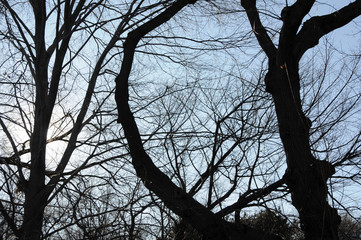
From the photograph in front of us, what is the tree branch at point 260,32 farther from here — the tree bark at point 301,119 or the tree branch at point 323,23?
the tree branch at point 323,23

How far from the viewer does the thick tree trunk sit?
2.80 metres

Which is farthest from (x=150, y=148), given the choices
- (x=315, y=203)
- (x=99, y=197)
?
(x=315, y=203)

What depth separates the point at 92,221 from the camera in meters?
3.82

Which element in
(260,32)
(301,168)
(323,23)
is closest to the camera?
(301,168)

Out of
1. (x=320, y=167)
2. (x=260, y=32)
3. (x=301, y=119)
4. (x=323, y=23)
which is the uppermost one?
(x=260, y=32)

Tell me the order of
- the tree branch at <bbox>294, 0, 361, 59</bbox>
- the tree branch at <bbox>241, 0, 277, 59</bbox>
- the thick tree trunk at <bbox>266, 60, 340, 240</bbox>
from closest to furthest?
the thick tree trunk at <bbox>266, 60, 340, 240</bbox> → the tree branch at <bbox>294, 0, 361, 59</bbox> → the tree branch at <bbox>241, 0, 277, 59</bbox>

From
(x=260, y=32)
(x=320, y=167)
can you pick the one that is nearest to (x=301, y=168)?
(x=320, y=167)

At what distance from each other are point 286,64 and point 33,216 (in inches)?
123

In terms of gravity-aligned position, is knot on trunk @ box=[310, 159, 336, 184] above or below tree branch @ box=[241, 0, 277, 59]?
below

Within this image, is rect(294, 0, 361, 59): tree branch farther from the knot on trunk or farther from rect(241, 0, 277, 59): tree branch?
the knot on trunk

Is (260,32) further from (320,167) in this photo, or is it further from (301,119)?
(320,167)

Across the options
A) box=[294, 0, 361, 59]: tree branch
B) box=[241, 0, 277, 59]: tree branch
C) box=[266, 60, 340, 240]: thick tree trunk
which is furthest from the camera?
box=[241, 0, 277, 59]: tree branch

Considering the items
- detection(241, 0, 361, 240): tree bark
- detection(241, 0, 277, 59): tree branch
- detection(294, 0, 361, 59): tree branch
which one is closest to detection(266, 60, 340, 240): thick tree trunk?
detection(241, 0, 361, 240): tree bark

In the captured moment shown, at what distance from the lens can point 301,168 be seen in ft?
9.81
